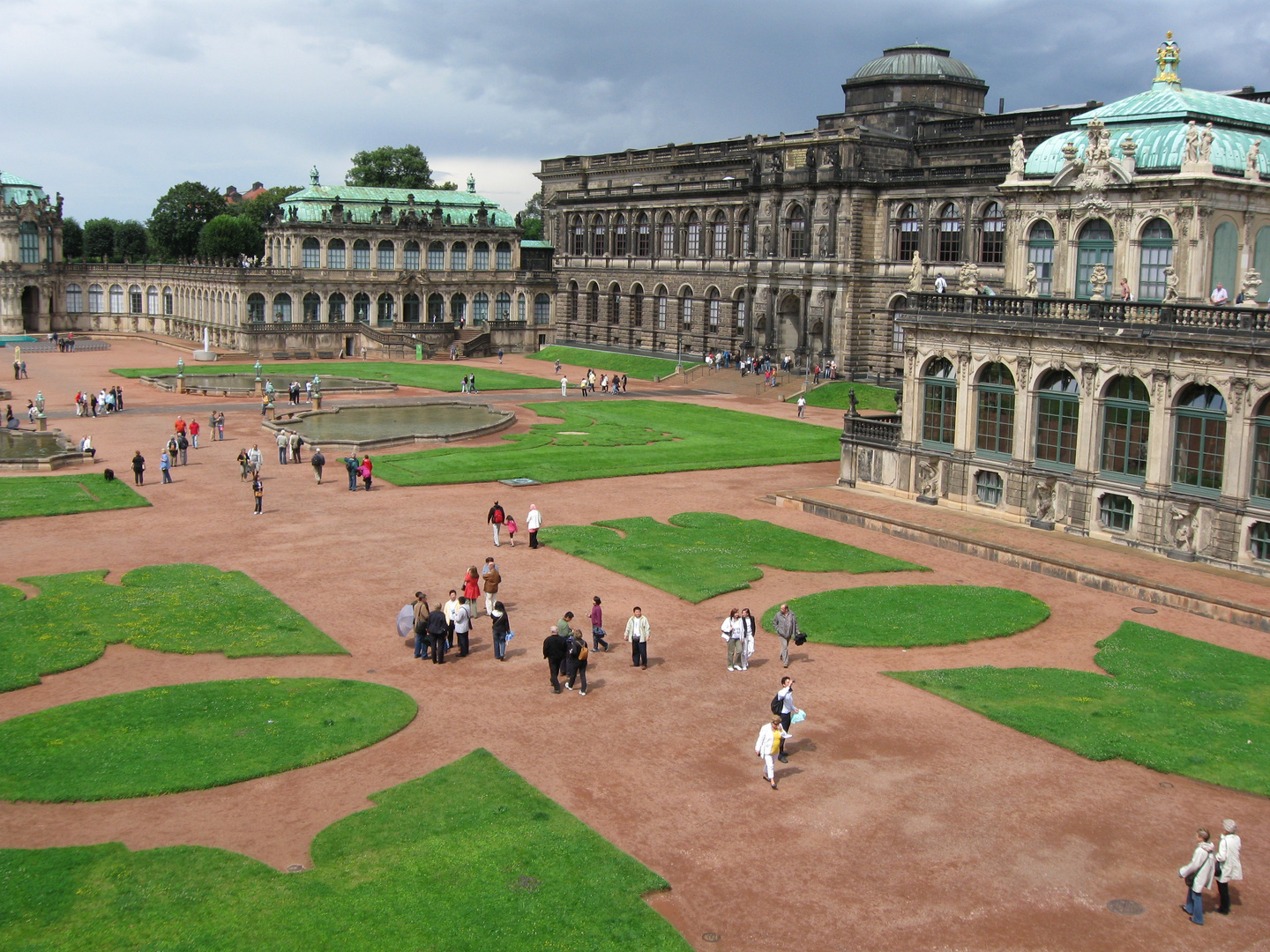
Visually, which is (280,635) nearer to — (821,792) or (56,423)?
(821,792)

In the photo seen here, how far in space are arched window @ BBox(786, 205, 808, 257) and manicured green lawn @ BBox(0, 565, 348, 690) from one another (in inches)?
2678

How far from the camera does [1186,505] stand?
39.8 meters

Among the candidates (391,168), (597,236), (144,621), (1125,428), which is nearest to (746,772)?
(144,621)

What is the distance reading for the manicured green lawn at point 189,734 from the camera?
920 inches

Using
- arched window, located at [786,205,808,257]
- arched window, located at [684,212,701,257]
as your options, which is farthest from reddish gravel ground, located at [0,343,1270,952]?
arched window, located at [684,212,701,257]

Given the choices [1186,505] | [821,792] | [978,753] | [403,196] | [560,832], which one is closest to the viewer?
[560,832]

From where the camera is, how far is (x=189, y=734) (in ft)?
84.1

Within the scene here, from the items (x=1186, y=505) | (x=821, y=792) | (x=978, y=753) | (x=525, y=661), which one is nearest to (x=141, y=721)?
(x=525, y=661)

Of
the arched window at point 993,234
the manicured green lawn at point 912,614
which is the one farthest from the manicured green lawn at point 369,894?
the arched window at point 993,234

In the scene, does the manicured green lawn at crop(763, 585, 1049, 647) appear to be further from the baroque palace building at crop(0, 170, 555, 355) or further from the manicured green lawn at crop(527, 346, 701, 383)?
the baroque palace building at crop(0, 170, 555, 355)

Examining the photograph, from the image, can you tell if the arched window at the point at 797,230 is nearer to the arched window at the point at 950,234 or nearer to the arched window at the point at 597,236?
the arched window at the point at 950,234

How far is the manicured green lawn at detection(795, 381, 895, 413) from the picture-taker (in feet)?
274

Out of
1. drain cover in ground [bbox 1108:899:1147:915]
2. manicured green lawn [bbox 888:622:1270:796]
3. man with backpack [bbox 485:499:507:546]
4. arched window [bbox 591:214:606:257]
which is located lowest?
drain cover in ground [bbox 1108:899:1147:915]

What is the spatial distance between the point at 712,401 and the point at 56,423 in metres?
44.1
